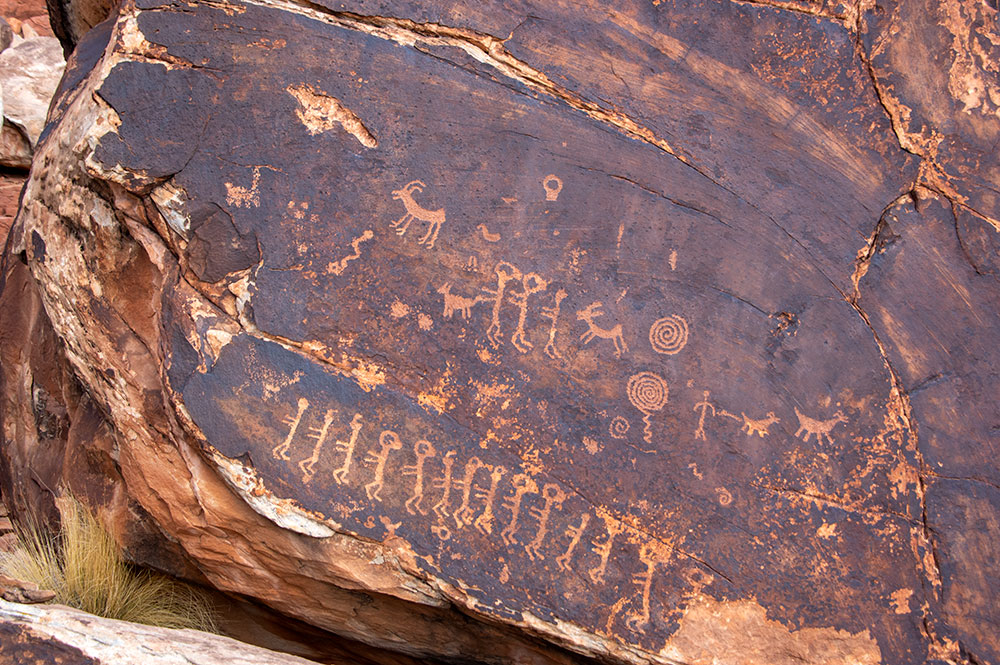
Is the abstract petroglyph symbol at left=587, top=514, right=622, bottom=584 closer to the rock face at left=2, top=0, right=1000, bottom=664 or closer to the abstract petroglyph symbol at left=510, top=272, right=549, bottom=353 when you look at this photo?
the rock face at left=2, top=0, right=1000, bottom=664

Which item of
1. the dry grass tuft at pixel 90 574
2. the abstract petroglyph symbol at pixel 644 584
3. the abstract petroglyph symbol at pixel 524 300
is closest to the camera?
the abstract petroglyph symbol at pixel 644 584

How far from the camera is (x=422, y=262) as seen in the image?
2613mm

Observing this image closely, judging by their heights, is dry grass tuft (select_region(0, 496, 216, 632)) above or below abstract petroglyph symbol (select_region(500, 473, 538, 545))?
below

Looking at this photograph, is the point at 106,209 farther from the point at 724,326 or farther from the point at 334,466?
the point at 724,326

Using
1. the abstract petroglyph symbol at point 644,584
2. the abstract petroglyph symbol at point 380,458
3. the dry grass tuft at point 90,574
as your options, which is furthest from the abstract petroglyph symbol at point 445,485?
the dry grass tuft at point 90,574

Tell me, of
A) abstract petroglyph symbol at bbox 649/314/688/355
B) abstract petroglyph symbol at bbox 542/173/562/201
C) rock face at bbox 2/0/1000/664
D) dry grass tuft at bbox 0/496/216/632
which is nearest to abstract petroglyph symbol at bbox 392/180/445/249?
rock face at bbox 2/0/1000/664

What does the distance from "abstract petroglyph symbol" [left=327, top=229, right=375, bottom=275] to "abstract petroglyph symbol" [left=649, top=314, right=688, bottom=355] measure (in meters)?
0.91

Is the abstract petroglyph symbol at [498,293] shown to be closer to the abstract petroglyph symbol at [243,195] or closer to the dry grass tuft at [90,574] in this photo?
the abstract petroglyph symbol at [243,195]

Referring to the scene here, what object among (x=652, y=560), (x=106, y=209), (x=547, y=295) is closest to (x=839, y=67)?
(x=547, y=295)

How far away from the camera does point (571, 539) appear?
2496 mm

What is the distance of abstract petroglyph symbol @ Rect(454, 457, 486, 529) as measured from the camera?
2.50m

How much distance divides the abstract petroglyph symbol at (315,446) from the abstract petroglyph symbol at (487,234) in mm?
707

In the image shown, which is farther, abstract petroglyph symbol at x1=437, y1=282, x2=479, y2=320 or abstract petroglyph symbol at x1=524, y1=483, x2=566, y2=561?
abstract petroglyph symbol at x1=437, y1=282, x2=479, y2=320

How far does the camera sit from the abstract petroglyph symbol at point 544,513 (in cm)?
249
